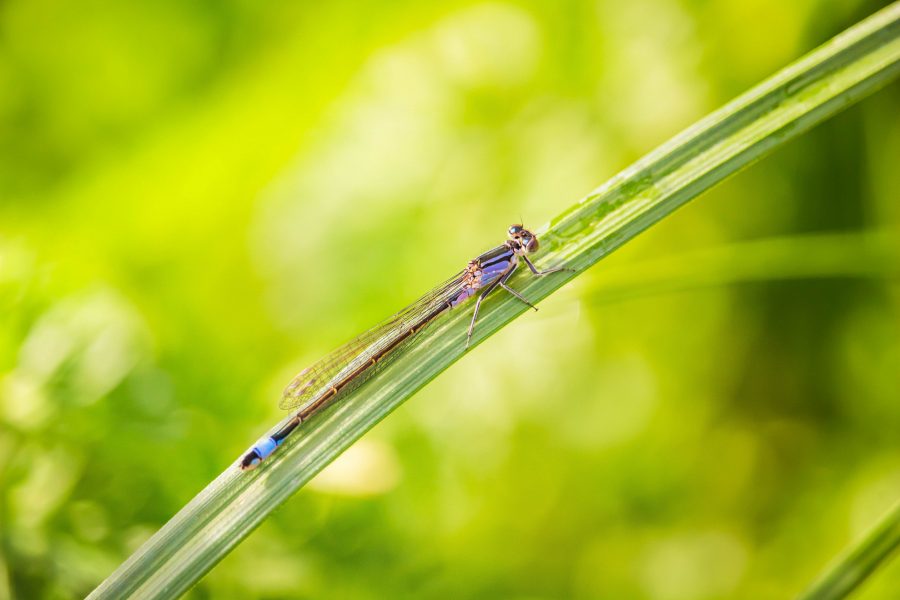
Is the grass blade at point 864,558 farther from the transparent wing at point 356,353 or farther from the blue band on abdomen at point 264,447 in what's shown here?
the blue band on abdomen at point 264,447

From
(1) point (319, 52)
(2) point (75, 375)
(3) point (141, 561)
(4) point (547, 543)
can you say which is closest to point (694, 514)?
(4) point (547, 543)

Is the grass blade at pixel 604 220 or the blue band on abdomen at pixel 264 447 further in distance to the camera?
the blue band on abdomen at pixel 264 447

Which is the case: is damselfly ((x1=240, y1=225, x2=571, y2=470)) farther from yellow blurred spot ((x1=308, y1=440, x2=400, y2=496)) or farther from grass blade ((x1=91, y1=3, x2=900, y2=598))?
yellow blurred spot ((x1=308, y1=440, x2=400, y2=496))

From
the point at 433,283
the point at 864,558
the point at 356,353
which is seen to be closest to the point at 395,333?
the point at 356,353

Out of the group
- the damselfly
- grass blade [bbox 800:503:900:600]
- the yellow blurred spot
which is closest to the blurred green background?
the yellow blurred spot

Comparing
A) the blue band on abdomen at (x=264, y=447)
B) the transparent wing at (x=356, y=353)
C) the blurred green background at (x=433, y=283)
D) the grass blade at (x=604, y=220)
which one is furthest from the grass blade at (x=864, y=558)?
the blue band on abdomen at (x=264, y=447)

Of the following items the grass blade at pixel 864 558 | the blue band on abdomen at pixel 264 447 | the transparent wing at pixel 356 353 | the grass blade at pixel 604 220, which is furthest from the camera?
A: the transparent wing at pixel 356 353

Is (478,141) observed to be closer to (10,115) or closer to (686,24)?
(686,24)

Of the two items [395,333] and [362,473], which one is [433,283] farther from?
[362,473]
